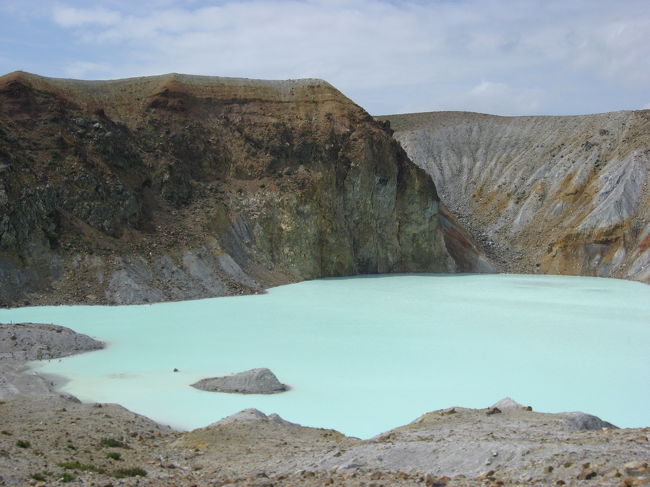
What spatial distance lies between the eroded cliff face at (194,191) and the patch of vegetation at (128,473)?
21.0 meters

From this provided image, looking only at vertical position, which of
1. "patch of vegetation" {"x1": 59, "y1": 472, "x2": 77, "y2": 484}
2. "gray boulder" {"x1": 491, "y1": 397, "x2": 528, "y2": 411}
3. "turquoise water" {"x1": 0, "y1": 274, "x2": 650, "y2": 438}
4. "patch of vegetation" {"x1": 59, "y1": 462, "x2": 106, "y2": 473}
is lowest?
"turquoise water" {"x1": 0, "y1": 274, "x2": 650, "y2": 438}

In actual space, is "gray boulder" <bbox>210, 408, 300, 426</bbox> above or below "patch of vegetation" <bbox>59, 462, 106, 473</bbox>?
below

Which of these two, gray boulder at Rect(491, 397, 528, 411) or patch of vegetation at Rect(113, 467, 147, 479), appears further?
gray boulder at Rect(491, 397, 528, 411)

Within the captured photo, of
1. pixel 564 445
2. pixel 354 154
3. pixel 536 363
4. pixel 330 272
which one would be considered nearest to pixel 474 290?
pixel 330 272

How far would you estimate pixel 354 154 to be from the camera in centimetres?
4466

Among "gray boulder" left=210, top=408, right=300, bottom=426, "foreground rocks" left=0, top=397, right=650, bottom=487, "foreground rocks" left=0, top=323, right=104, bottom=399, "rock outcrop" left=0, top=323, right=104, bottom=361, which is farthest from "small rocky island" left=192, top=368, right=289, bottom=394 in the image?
"rock outcrop" left=0, top=323, right=104, bottom=361

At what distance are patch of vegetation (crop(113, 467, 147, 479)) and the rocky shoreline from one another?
19 millimetres

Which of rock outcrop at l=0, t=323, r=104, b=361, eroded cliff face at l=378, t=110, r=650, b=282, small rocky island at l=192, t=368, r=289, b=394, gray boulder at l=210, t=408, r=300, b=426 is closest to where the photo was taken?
gray boulder at l=210, t=408, r=300, b=426

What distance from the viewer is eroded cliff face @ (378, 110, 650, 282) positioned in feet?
150

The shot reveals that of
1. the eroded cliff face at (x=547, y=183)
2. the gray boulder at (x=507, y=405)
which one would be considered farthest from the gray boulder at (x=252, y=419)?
the eroded cliff face at (x=547, y=183)

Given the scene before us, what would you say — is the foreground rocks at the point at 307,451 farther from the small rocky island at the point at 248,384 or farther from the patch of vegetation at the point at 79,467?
the small rocky island at the point at 248,384

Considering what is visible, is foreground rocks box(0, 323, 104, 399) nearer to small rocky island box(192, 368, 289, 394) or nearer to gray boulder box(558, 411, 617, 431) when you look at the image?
small rocky island box(192, 368, 289, 394)

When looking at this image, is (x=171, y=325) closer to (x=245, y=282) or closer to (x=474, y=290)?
(x=245, y=282)

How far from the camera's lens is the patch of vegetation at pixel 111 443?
994cm
